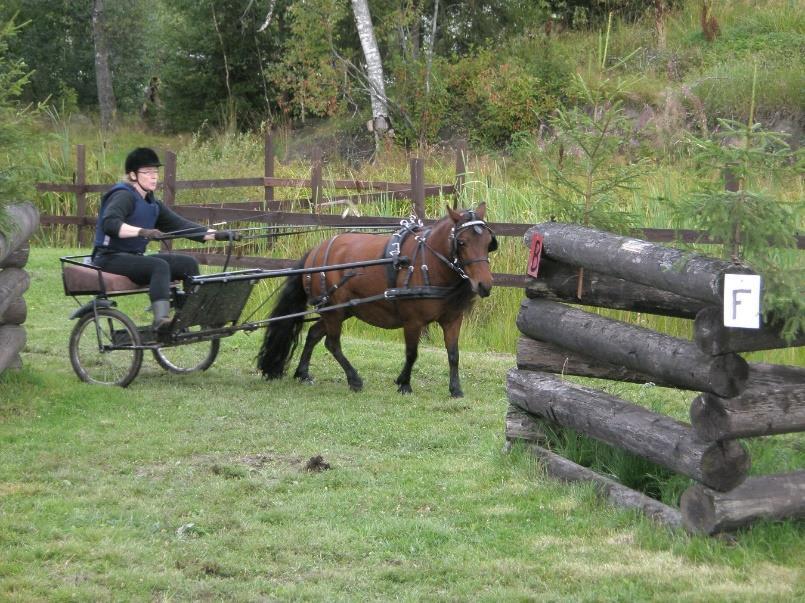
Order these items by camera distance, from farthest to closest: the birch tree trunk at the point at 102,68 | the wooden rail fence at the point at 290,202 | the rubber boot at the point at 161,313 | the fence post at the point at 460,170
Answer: the birch tree trunk at the point at 102,68
the fence post at the point at 460,170
the wooden rail fence at the point at 290,202
the rubber boot at the point at 161,313

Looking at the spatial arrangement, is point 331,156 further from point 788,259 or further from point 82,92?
point 788,259

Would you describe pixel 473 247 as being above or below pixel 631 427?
above

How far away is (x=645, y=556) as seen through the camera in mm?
5891

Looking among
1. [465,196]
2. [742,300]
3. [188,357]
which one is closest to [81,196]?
[465,196]

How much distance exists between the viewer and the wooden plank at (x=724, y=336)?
565 centimetres

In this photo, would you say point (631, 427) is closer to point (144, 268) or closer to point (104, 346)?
point (144, 268)

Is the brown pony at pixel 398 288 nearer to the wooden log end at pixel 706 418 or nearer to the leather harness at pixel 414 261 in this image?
the leather harness at pixel 414 261

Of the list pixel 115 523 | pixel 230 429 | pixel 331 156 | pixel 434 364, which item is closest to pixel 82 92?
pixel 331 156

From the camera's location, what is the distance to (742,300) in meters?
5.40

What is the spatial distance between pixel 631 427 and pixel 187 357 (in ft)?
22.0

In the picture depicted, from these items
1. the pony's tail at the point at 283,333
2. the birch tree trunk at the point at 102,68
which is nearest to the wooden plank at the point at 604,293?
the pony's tail at the point at 283,333

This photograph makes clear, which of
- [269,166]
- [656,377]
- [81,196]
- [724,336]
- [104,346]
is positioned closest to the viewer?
[724,336]

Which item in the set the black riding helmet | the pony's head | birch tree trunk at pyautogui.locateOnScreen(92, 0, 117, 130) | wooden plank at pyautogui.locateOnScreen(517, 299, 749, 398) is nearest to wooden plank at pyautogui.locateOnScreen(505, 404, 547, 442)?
wooden plank at pyautogui.locateOnScreen(517, 299, 749, 398)

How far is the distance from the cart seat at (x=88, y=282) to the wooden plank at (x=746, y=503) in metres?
6.40
